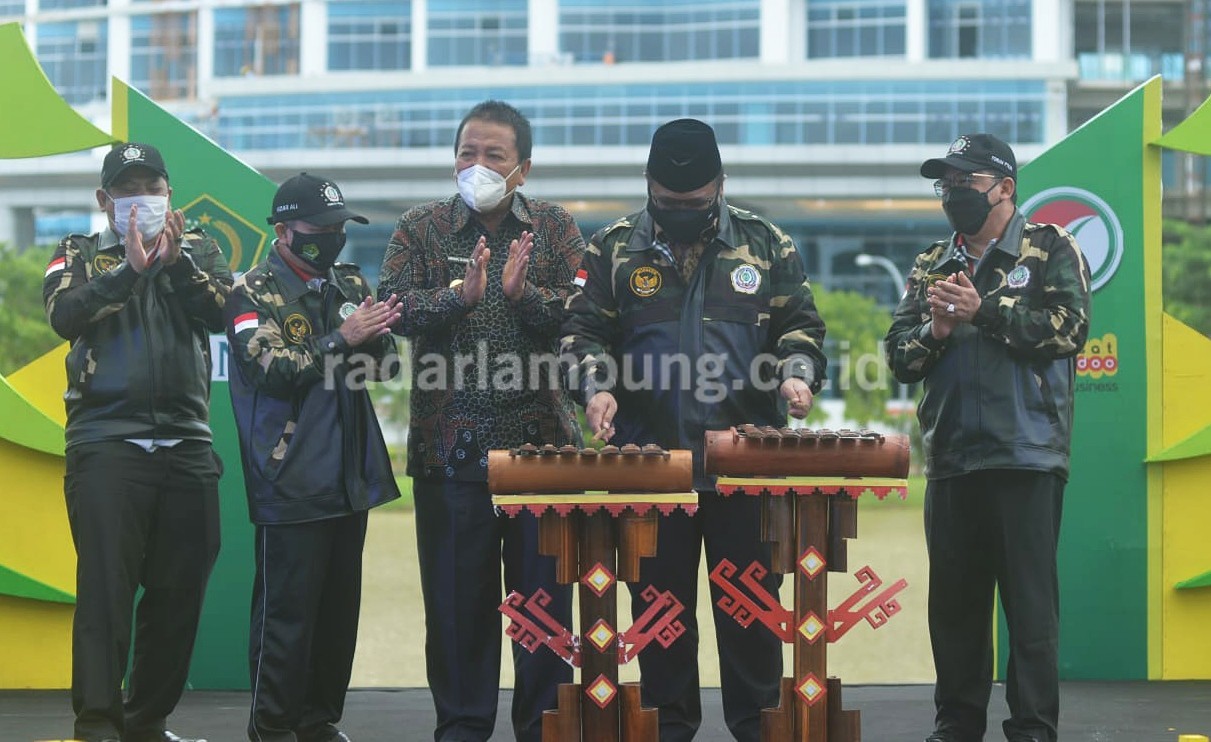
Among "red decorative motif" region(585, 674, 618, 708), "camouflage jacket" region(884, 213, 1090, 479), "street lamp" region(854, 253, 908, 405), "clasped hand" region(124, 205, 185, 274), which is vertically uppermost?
"street lamp" region(854, 253, 908, 405)

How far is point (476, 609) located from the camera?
523cm

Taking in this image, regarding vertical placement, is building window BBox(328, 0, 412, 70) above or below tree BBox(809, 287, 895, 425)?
above

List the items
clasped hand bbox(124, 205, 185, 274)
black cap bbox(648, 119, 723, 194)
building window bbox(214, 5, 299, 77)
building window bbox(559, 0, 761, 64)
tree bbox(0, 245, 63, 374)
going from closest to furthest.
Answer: black cap bbox(648, 119, 723, 194) < clasped hand bbox(124, 205, 185, 274) < tree bbox(0, 245, 63, 374) < building window bbox(559, 0, 761, 64) < building window bbox(214, 5, 299, 77)

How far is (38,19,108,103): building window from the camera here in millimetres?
63719

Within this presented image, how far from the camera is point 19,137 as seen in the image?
682 centimetres

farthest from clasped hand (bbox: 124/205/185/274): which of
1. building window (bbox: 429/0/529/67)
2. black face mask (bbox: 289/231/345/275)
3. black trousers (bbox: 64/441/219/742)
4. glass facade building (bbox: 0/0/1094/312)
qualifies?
building window (bbox: 429/0/529/67)

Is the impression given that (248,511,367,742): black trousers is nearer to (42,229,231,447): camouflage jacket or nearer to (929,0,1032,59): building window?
(42,229,231,447): camouflage jacket

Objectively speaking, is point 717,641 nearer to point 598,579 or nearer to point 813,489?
point 598,579

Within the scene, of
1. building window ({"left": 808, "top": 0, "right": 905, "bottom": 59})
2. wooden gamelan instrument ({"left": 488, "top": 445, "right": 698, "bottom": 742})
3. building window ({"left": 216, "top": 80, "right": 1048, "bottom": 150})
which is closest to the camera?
wooden gamelan instrument ({"left": 488, "top": 445, "right": 698, "bottom": 742})

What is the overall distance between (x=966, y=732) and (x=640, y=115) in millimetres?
49680

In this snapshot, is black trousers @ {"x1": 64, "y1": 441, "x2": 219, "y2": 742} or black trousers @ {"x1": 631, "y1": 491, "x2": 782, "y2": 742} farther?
black trousers @ {"x1": 64, "y1": 441, "x2": 219, "y2": 742}

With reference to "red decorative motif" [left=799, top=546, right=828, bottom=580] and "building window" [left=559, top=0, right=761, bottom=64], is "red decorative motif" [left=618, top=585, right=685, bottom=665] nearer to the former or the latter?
"red decorative motif" [left=799, top=546, right=828, bottom=580]

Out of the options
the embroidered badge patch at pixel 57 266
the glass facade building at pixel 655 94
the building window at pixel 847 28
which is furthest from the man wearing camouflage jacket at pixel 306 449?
the building window at pixel 847 28

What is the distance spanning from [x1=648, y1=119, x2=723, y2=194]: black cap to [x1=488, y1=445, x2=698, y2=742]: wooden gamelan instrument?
2.99ft
